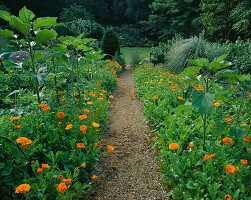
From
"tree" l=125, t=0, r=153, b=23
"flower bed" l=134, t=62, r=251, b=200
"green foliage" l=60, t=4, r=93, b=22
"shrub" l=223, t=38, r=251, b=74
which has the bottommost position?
"flower bed" l=134, t=62, r=251, b=200

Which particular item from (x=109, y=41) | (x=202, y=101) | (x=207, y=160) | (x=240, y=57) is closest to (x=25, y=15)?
(x=202, y=101)

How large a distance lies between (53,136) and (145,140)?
127cm

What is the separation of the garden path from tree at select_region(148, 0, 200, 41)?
55.6 ft

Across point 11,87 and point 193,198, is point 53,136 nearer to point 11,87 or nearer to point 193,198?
point 193,198

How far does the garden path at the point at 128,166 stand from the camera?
1.68m

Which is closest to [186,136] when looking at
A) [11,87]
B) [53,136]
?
[53,136]

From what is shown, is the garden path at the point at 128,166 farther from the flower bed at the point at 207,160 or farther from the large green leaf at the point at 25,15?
the large green leaf at the point at 25,15

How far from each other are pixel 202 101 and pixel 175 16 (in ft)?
65.1

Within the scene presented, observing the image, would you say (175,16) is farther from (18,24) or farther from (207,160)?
(207,160)

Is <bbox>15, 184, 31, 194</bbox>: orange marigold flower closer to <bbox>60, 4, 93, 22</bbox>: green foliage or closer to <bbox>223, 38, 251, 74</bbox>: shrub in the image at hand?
<bbox>223, 38, 251, 74</bbox>: shrub

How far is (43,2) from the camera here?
24.4 m

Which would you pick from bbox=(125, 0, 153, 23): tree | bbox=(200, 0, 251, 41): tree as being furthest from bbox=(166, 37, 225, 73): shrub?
bbox=(125, 0, 153, 23): tree

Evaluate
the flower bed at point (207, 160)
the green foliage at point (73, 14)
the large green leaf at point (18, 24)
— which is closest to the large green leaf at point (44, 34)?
the large green leaf at point (18, 24)

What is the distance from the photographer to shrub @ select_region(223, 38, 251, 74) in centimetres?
554
